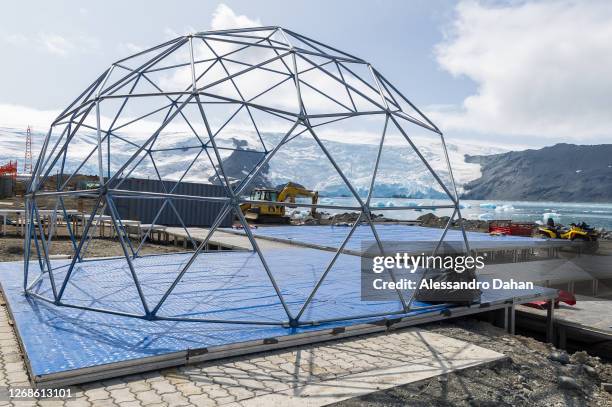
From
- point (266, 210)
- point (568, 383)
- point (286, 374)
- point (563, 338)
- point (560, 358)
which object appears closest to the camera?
point (286, 374)

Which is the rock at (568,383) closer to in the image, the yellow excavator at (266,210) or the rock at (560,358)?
the rock at (560,358)

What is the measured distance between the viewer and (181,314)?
23.3ft

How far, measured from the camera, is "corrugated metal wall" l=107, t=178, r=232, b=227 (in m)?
24.4

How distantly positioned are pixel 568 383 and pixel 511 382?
850mm

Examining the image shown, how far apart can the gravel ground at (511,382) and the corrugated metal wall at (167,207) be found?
61.2ft

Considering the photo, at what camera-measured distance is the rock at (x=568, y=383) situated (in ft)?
19.5

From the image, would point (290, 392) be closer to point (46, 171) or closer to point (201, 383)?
point (201, 383)

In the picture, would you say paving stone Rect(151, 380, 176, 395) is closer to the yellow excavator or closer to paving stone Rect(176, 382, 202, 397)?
paving stone Rect(176, 382, 202, 397)

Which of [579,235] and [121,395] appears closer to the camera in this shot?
[121,395]

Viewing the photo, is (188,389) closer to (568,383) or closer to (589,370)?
(568,383)

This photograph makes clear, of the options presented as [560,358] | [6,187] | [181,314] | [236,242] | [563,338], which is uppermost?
[6,187]

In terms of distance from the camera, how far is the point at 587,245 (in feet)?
77.1

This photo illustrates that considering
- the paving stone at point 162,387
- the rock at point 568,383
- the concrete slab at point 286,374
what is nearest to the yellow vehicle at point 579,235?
the rock at point 568,383

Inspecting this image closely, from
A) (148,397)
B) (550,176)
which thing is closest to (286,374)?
(148,397)
